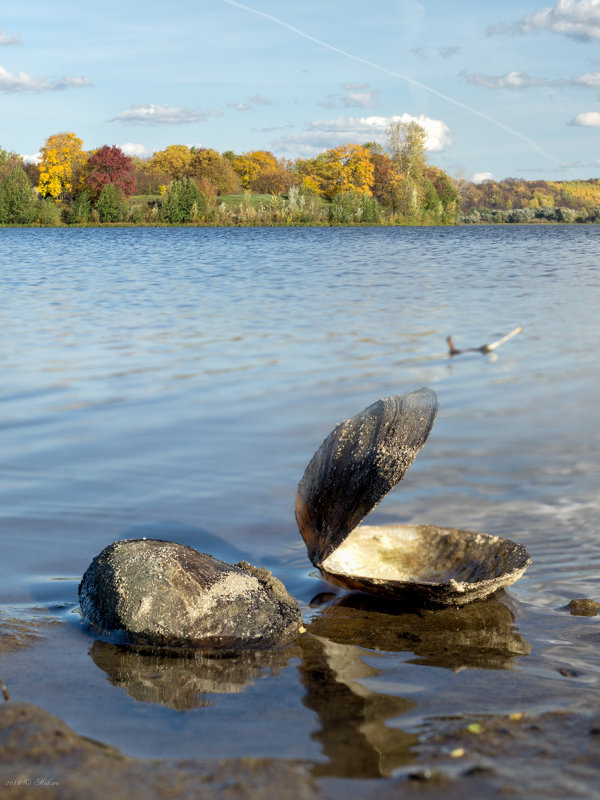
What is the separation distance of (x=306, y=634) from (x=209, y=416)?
17.6 feet

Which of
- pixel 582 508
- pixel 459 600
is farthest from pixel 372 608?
pixel 582 508

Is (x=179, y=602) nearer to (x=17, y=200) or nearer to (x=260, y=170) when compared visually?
(x=17, y=200)

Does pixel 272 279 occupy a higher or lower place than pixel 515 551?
higher

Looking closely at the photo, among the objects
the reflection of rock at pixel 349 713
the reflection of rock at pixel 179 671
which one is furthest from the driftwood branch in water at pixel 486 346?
the reflection of rock at pixel 179 671

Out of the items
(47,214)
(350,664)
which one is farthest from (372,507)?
(47,214)

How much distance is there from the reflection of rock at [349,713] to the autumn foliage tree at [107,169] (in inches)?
3497

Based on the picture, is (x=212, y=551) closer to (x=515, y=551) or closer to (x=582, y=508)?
(x=515, y=551)

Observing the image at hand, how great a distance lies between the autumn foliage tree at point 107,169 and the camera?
87625mm

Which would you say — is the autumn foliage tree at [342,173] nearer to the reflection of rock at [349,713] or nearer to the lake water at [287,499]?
the lake water at [287,499]

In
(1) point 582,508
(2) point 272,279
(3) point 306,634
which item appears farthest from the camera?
(2) point 272,279

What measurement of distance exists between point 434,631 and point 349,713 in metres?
1.15

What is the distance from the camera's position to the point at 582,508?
20.3 feet

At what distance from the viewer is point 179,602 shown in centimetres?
Answer: 402

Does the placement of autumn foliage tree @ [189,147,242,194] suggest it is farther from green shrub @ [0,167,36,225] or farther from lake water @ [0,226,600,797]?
lake water @ [0,226,600,797]
